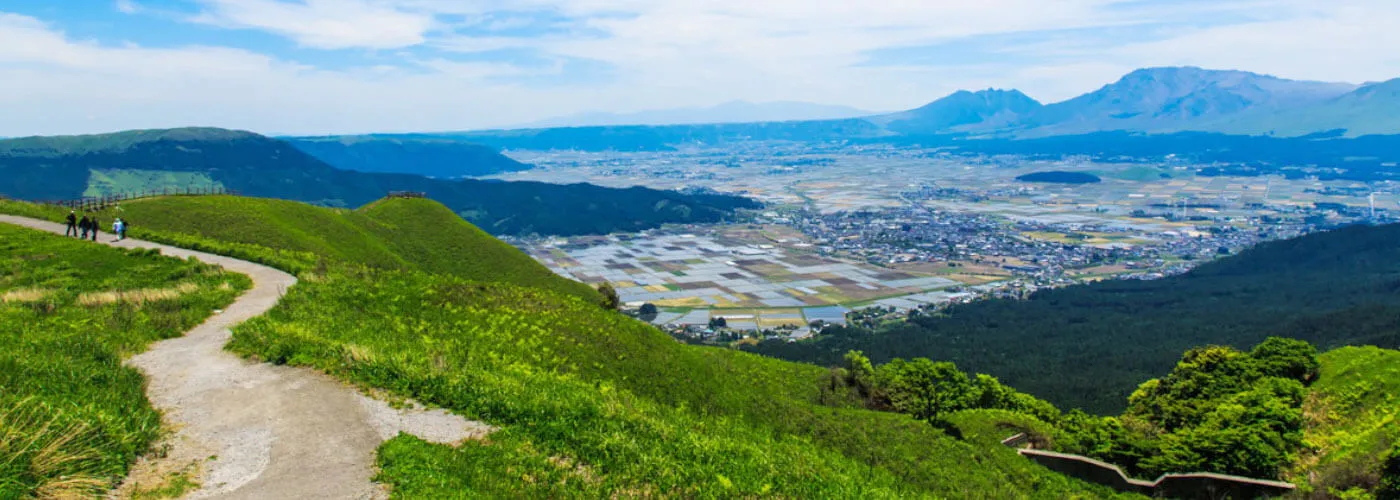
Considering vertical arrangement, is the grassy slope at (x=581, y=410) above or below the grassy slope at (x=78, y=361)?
below

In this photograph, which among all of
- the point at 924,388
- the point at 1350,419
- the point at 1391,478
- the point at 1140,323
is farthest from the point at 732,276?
the point at 1391,478

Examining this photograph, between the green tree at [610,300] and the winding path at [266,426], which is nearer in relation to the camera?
the winding path at [266,426]

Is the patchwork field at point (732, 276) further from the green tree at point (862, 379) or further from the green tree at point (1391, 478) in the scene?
the green tree at point (1391, 478)

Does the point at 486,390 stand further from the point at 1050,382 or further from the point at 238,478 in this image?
the point at 1050,382

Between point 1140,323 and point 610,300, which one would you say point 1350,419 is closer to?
point 610,300

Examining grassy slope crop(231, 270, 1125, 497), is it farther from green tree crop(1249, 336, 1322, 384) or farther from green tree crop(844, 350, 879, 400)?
green tree crop(1249, 336, 1322, 384)

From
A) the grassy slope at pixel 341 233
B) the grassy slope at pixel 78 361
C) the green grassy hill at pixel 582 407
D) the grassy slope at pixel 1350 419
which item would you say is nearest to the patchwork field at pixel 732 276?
the grassy slope at pixel 341 233

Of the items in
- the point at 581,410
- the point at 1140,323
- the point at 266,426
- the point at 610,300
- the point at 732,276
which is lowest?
the point at 732,276
